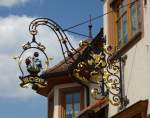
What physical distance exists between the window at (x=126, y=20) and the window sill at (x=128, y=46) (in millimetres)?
91

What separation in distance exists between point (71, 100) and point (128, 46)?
8676 mm

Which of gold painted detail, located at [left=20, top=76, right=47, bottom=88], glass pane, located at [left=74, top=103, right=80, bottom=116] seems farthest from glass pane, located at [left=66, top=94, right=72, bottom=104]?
gold painted detail, located at [left=20, top=76, right=47, bottom=88]

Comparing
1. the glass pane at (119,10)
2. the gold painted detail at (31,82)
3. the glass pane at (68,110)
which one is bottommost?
the glass pane at (68,110)

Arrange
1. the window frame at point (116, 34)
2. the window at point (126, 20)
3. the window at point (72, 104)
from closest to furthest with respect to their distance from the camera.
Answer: the window frame at point (116, 34)
the window at point (126, 20)
the window at point (72, 104)

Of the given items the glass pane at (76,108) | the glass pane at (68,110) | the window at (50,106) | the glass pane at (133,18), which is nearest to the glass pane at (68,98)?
the glass pane at (68,110)

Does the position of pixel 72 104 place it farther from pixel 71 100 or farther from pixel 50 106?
pixel 50 106

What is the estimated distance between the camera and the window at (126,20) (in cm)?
1287

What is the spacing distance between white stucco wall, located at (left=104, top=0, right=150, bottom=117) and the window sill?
9cm

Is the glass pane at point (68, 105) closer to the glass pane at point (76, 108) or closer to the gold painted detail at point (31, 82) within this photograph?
the glass pane at point (76, 108)

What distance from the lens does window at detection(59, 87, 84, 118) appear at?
826 inches

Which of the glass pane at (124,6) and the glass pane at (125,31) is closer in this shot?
the glass pane at (125,31)

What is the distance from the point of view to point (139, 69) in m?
12.2

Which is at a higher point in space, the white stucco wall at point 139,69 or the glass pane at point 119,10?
the glass pane at point 119,10

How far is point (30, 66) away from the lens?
1283cm
